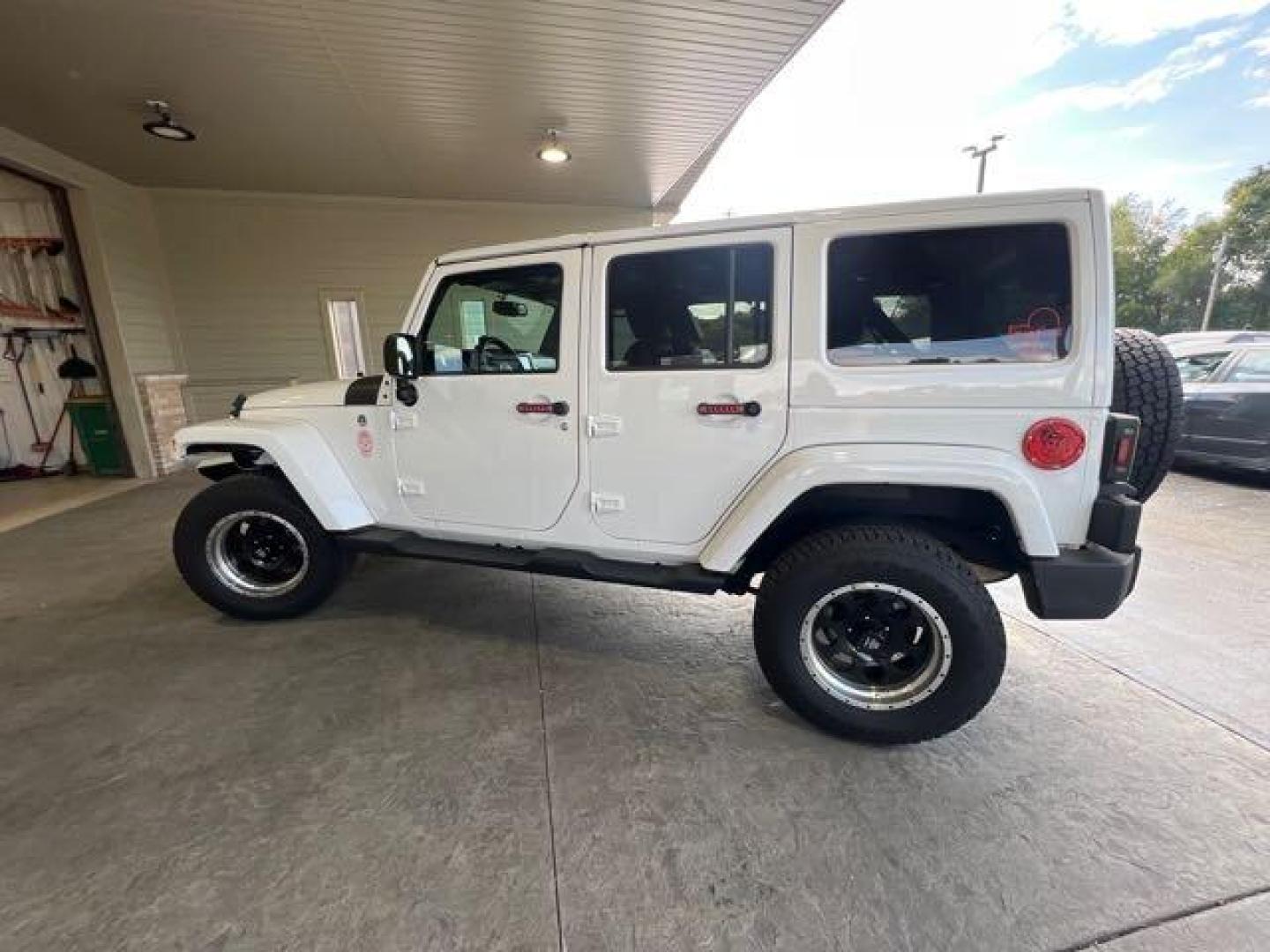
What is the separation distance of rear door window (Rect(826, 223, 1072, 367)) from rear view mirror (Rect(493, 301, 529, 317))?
1335 mm

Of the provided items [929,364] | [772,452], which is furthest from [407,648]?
[929,364]

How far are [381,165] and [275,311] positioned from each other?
112 inches

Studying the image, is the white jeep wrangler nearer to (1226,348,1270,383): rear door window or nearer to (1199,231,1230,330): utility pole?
(1226,348,1270,383): rear door window

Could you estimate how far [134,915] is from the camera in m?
1.37

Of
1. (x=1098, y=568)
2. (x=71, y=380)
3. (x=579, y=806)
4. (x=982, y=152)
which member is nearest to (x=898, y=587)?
(x=1098, y=568)

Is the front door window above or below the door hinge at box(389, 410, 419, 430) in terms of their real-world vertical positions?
above

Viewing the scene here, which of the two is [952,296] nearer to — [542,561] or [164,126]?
[542,561]

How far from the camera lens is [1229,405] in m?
5.25

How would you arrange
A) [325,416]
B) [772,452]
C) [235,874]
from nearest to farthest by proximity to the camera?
[235,874] < [772,452] < [325,416]

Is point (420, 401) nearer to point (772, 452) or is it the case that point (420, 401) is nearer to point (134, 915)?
point (772, 452)

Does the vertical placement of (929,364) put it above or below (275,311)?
below

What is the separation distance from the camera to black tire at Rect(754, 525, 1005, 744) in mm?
1826

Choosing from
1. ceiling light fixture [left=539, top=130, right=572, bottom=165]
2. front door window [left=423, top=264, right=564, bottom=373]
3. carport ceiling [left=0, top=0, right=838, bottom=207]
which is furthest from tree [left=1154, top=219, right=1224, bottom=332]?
front door window [left=423, top=264, right=564, bottom=373]

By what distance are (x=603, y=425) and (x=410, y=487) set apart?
112 centimetres
